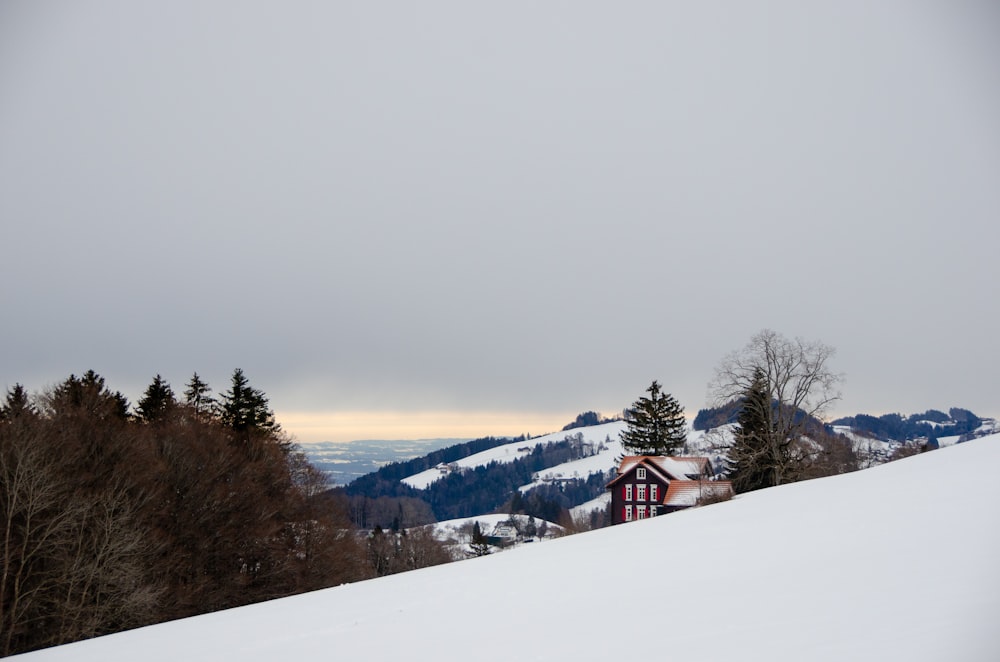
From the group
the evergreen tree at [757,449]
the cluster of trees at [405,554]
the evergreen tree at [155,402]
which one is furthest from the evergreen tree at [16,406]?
the cluster of trees at [405,554]

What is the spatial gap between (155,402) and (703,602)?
49461mm

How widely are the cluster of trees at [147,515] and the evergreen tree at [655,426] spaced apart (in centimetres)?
3551

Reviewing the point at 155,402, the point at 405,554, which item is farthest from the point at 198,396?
the point at 405,554

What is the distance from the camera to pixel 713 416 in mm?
39969

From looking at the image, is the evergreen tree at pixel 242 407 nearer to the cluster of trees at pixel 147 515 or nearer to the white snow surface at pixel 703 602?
the cluster of trees at pixel 147 515

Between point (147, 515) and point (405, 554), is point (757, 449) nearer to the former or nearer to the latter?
point (147, 515)

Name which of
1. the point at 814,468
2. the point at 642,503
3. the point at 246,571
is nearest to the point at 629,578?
the point at 814,468

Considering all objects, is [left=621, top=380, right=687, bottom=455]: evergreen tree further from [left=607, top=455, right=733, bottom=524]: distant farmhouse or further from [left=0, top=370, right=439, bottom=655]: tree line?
[left=0, top=370, right=439, bottom=655]: tree line

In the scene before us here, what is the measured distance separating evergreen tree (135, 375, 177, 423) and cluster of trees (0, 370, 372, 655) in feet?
0.34

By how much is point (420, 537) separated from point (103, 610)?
207ft

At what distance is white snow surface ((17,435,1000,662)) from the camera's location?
5.64 m

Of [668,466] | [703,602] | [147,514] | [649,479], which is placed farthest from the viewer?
[649,479]

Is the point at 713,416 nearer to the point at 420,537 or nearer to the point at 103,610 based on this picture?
the point at 103,610

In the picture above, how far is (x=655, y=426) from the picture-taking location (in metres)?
72.5
